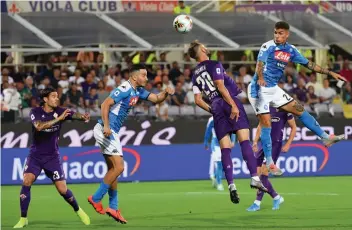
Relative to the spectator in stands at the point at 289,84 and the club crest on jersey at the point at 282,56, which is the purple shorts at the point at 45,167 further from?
the spectator in stands at the point at 289,84

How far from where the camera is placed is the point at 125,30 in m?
32.7

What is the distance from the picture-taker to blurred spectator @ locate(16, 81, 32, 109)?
3044 cm

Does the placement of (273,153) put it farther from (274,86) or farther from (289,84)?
(289,84)

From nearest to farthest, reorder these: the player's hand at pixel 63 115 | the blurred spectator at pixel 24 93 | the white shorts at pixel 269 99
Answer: the player's hand at pixel 63 115
the white shorts at pixel 269 99
the blurred spectator at pixel 24 93

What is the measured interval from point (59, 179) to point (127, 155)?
1022 cm

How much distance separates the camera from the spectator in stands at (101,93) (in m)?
31.2

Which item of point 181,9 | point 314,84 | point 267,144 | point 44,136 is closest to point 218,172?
point 267,144

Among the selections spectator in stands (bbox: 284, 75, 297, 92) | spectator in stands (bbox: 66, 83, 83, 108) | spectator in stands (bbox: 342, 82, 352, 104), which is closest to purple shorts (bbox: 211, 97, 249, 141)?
spectator in stands (bbox: 66, 83, 83, 108)

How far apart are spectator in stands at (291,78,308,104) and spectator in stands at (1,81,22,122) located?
27.7 ft

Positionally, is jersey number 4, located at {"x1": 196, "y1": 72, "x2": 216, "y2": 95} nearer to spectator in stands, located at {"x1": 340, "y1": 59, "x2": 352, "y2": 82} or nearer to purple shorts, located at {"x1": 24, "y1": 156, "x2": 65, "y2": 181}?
purple shorts, located at {"x1": 24, "y1": 156, "x2": 65, "y2": 181}

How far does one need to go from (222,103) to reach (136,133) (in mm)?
11649

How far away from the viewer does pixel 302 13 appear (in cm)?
3500

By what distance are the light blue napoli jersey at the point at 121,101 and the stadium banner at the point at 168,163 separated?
9.68 metres

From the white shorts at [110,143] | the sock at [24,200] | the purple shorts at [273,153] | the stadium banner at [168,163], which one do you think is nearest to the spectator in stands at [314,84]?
the stadium banner at [168,163]
